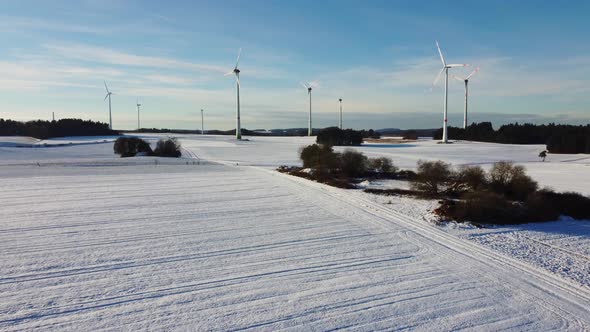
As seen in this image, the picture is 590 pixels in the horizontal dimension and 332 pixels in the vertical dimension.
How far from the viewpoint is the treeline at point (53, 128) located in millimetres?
92938

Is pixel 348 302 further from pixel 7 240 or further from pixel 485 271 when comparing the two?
pixel 7 240

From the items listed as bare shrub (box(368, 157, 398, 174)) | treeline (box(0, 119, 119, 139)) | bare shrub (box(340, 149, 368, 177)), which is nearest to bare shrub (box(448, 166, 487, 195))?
bare shrub (box(340, 149, 368, 177))

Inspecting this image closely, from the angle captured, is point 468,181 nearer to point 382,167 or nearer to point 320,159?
point 382,167

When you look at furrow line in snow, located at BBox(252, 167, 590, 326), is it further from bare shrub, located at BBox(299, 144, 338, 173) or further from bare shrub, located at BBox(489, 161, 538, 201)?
bare shrub, located at BBox(299, 144, 338, 173)

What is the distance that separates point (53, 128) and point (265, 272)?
338ft

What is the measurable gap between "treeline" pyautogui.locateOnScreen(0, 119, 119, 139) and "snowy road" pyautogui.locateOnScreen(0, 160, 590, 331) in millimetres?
92619

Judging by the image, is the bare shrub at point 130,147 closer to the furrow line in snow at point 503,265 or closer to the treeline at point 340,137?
the treeline at point 340,137

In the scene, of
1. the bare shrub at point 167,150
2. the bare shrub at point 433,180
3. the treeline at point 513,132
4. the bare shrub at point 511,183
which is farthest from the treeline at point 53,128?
the bare shrub at point 511,183

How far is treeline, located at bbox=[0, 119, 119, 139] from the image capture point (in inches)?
3659

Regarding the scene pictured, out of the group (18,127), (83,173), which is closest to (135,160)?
(83,173)

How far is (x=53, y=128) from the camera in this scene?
310ft

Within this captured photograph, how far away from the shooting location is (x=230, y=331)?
5332 millimetres

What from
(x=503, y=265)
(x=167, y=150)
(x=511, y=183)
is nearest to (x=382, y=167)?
Answer: (x=511, y=183)

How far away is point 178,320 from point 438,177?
12729 mm
